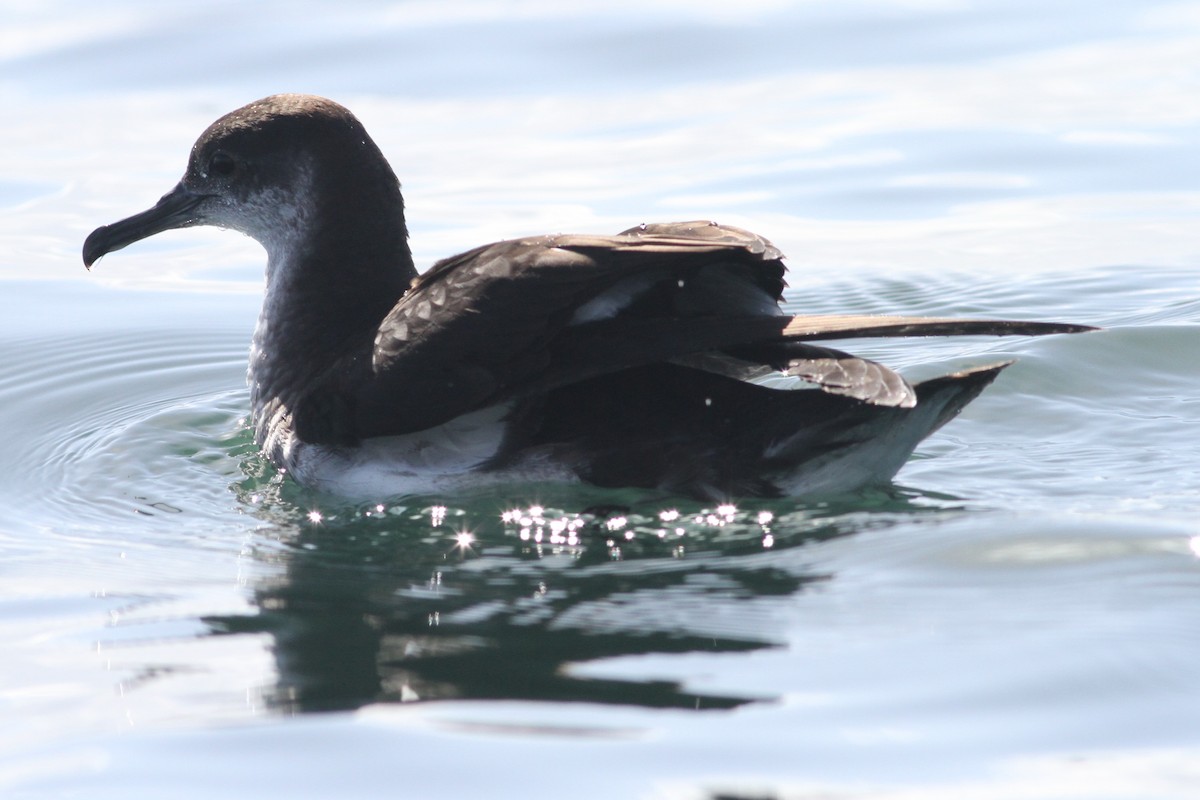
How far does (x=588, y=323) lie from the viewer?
16.6 ft

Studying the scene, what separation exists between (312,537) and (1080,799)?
8.92ft

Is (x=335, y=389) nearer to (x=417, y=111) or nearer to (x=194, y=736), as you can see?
(x=194, y=736)

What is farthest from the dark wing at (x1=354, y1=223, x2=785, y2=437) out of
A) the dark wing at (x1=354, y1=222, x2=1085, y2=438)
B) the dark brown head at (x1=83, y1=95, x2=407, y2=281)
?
the dark brown head at (x1=83, y1=95, x2=407, y2=281)

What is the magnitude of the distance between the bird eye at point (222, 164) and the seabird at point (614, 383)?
3.07 feet

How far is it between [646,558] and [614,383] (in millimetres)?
609

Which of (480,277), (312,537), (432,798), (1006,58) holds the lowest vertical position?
(432,798)

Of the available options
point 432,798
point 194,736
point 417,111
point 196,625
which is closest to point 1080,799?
point 432,798

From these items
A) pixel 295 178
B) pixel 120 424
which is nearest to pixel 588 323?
pixel 295 178

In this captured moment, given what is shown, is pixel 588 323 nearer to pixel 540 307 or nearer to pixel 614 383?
pixel 540 307

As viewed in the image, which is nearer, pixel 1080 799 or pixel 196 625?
pixel 1080 799

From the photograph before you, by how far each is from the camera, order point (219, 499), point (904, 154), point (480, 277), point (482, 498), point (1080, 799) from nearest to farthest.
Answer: point (1080, 799) < point (480, 277) < point (482, 498) < point (219, 499) < point (904, 154)

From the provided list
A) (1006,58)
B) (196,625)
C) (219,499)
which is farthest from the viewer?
(1006,58)

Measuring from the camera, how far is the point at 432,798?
3.52 metres

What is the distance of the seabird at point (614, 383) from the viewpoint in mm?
4945
